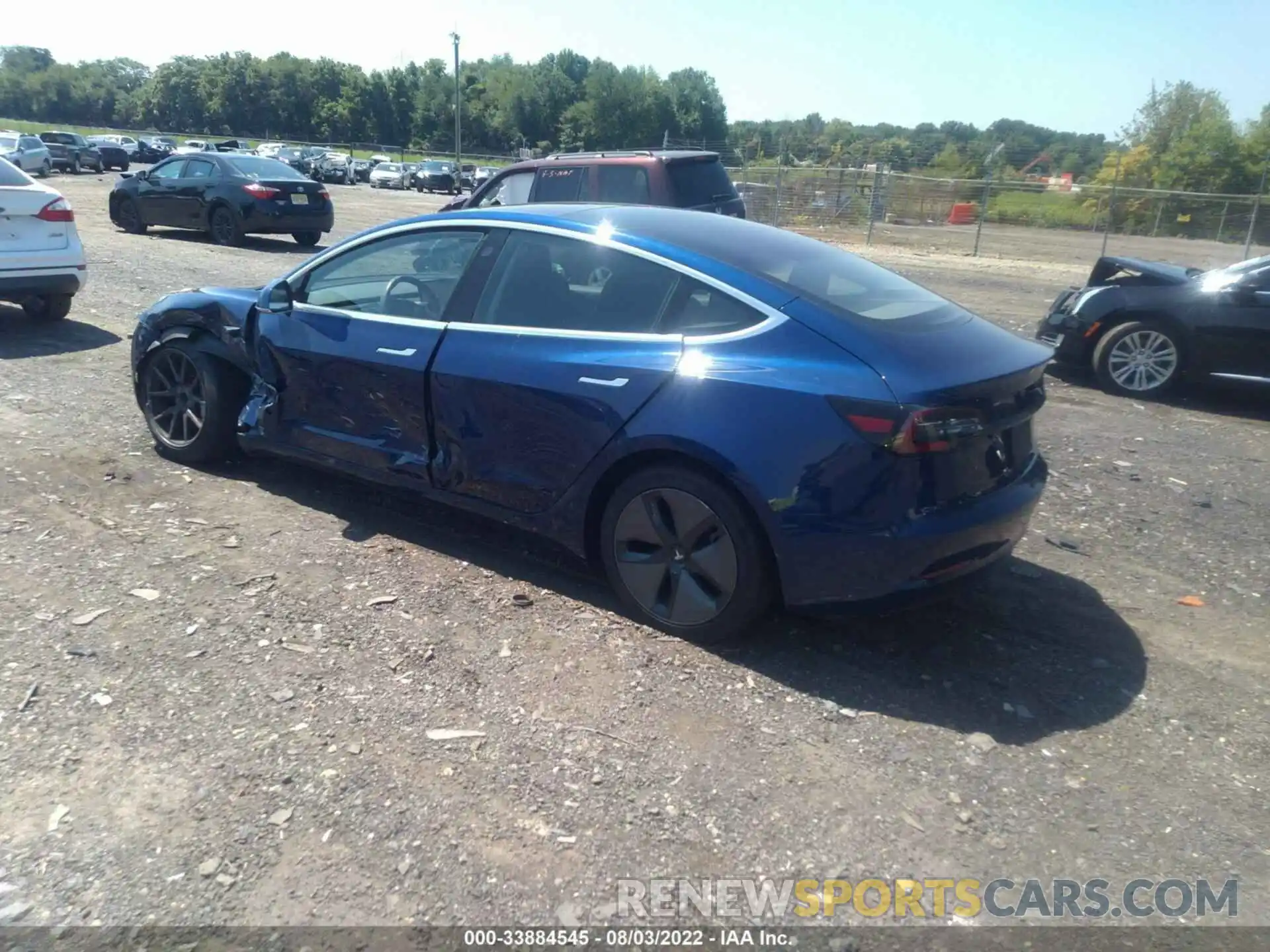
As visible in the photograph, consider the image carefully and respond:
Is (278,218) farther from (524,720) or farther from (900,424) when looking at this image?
(900,424)

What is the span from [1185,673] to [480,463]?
3.00 m

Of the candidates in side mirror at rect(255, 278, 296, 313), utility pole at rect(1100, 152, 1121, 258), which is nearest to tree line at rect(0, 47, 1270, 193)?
utility pole at rect(1100, 152, 1121, 258)

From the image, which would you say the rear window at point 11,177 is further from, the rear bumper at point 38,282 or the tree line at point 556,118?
the tree line at point 556,118

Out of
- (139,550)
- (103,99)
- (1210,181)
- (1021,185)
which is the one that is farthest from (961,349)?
(103,99)

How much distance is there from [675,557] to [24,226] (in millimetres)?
7878

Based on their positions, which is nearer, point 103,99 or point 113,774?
point 113,774

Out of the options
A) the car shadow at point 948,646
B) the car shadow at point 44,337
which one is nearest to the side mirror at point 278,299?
the car shadow at point 948,646

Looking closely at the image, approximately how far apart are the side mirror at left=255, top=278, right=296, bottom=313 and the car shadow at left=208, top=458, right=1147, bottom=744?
3.70 ft

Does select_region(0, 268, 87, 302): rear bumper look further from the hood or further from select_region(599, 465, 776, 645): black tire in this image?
the hood

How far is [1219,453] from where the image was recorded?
707 cm

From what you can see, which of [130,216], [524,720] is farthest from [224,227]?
[524,720]

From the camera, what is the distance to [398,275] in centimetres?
498

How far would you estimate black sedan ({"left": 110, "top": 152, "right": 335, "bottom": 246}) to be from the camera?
1667 cm

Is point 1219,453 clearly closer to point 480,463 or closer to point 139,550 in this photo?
point 480,463
